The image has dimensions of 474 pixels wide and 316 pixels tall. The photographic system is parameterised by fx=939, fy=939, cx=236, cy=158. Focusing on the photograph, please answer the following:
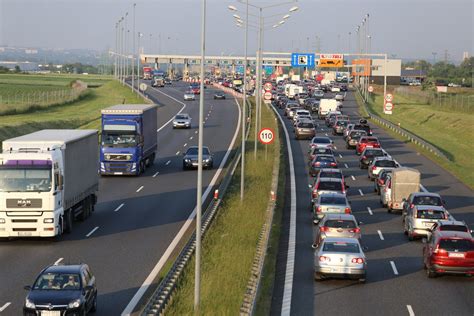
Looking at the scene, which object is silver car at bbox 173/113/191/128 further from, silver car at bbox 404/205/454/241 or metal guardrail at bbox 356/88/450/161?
silver car at bbox 404/205/454/241

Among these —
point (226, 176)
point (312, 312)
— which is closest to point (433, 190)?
point (226, 176)

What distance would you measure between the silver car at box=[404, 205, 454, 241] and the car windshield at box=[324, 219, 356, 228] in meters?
3.46

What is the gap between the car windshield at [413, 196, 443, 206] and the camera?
34625 mm

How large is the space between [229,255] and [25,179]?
8.03 metres

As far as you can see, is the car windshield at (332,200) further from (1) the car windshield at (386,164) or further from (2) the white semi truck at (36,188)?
(1) the car windshield at (386,164)

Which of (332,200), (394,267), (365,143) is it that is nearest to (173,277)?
(394,267)

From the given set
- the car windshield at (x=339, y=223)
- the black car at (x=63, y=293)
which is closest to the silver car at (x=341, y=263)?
the car windshield at (x=339, y=223)

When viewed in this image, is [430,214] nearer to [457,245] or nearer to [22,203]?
[457,245]

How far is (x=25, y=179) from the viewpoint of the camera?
2925 cm

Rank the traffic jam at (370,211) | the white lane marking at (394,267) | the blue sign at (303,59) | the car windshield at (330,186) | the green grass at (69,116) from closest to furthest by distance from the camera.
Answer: the traffic jam at (370,211) → the white lane marking at (394,267) → the car windshield at (330,186) → the green grass at (69,116) → the blue sign at (303,59)

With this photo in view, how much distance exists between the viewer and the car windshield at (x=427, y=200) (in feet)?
114

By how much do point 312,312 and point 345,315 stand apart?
75 cm

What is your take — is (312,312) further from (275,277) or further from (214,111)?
(214,111)

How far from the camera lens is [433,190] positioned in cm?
4588
